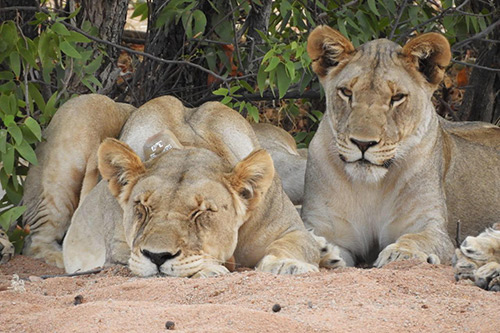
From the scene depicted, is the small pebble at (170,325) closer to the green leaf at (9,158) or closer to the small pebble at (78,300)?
the small pebble at (78,300)

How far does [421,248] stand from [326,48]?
108 cm

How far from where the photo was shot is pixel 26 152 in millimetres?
4742

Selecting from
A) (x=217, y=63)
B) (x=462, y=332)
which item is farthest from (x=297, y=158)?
(x=462, y=332)

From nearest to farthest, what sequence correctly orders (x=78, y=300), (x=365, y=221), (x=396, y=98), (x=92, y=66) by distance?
(x=78, y=300), (x=396, y=98), (x=365, y=221), (x=92, y=66)

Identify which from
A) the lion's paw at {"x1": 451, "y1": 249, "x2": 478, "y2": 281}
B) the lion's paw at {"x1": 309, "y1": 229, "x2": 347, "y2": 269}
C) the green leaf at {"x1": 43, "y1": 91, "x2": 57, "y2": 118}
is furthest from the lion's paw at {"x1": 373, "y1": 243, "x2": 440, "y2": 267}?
the green leaf at {"x1": 43, "y1": 91, "x2": 57, "y2": 118}

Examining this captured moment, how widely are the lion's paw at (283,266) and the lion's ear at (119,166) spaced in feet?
2.03

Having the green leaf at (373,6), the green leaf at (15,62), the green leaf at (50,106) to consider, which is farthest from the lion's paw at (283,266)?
the green leaf at (373,6)

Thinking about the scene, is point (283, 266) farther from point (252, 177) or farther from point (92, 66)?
point (92, 66)

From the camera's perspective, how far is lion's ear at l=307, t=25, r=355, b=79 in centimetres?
482

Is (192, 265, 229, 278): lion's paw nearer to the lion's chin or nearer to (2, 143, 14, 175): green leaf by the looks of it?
the lion's chin

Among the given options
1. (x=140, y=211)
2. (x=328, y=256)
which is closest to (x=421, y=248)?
(x=328, y=256)

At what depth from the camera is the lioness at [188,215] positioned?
12.1 feet

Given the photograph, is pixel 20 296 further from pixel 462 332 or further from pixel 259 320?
pixel 462 332

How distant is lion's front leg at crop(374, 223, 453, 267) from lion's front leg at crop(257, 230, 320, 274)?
30cm
